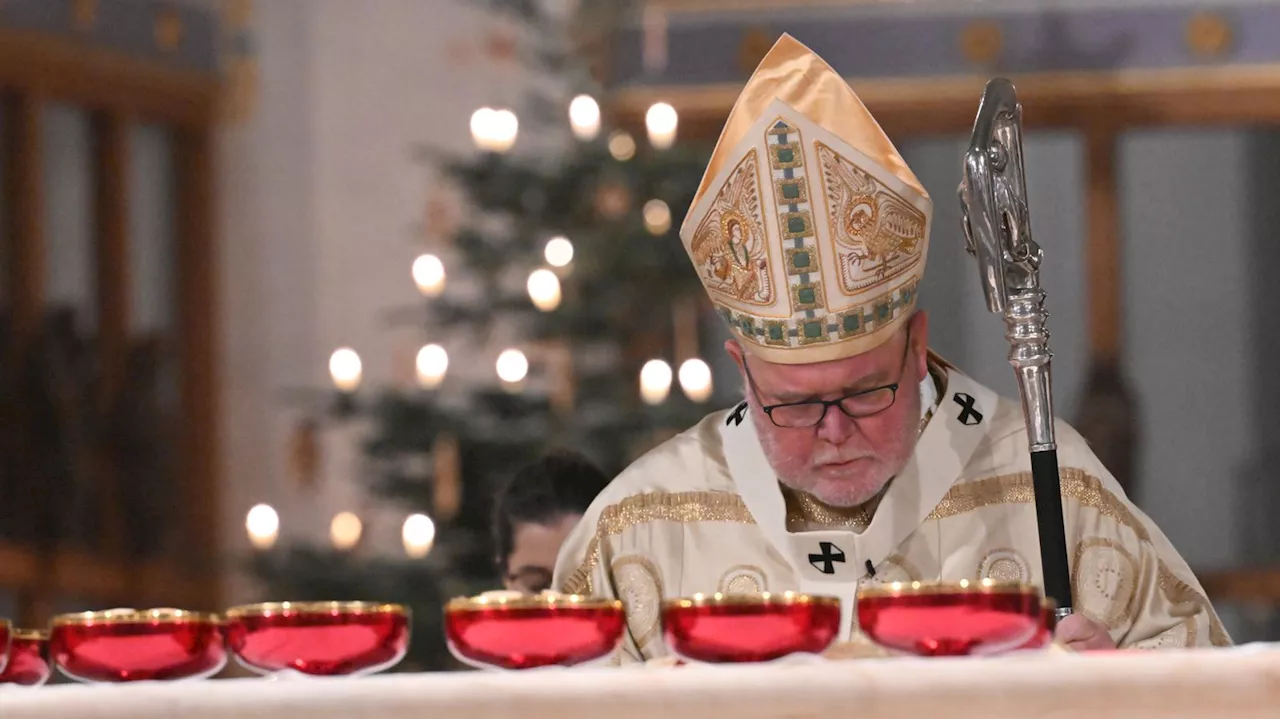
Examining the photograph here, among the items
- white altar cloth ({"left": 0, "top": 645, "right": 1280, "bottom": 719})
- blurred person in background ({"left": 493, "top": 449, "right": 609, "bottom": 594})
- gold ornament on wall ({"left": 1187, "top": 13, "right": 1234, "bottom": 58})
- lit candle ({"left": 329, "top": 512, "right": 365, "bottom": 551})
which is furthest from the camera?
gold ornament on wall ({"left": 1187, "top": 13, "right": 1234, "bottom": 58})

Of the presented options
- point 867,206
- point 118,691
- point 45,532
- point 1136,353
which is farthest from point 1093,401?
point 118,691

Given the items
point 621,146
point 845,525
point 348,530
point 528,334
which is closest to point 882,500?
point 845,525

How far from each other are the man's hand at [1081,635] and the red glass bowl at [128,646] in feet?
2.80

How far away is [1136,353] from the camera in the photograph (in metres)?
6.79

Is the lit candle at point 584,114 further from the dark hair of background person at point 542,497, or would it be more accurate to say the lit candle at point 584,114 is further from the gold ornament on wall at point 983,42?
the dark hair of background person at point 542,497

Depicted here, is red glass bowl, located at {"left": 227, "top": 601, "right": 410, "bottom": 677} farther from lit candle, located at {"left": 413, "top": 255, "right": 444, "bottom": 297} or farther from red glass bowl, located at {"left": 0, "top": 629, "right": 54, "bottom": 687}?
lit candle, located at {"left": 413, "top": 255, "right": 444, "bottom": 297}

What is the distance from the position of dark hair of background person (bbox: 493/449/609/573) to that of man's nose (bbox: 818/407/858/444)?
0.68 m

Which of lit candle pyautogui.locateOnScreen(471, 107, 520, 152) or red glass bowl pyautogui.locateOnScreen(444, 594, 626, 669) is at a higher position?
lit candle pyautogui.locateOnScreen(471, 107, 520, 152)

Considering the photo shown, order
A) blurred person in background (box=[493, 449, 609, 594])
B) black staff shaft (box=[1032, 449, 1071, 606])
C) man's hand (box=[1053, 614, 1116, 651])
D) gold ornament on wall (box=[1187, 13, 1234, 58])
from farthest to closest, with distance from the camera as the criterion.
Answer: gold ornament on wall (box=[1187, 13, 1234, 58]) → blurred person in background (box=[493, 449, 609, 594]) → black staff shaft (box=[1032, 449, 1071, 606]) → man's hand (box=[1053, 614, 1116, 651])

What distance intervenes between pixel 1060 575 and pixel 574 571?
76 cm

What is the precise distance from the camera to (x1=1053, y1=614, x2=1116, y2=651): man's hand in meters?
1.95

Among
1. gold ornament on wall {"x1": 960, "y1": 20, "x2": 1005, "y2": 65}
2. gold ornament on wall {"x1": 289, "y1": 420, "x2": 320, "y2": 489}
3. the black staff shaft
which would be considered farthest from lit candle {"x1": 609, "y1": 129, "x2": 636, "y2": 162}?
the black staff shaft

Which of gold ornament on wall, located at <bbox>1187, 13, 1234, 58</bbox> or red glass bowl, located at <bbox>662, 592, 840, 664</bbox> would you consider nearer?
red glass bowl, located at <bbox>662, 592, 840, 664</bbox>

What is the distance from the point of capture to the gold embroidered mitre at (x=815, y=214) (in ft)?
8.83
